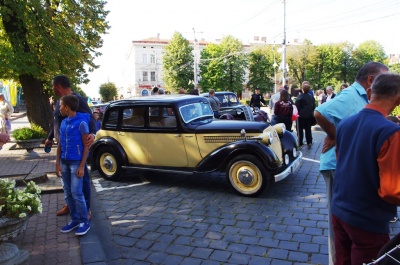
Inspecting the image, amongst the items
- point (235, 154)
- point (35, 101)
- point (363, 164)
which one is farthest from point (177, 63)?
point (363, 164)

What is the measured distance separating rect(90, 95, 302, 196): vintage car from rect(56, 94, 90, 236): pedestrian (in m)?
2.31

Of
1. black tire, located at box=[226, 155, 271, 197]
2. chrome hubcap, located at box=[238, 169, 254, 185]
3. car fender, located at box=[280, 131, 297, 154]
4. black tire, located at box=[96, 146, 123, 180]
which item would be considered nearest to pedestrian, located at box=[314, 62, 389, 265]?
black tire, located at box=[226, 155, 271, 197]

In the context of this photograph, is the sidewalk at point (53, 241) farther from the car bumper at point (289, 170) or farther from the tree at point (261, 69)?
the tree at point (261, 69)

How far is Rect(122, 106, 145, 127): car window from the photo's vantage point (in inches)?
257

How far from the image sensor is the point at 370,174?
6.33ft

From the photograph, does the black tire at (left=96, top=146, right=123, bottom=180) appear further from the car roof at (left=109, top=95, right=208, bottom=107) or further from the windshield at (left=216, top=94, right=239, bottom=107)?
the windshield at (left=216, top=94, right=239, bottom=107)

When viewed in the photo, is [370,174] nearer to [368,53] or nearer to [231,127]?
[231,127]

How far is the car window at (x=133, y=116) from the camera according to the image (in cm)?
654

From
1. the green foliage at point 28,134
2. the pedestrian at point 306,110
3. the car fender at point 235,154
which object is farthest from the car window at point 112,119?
the pedestrian at point 306,110

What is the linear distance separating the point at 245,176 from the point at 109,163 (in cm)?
310

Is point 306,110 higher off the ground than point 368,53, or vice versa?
point 368,53

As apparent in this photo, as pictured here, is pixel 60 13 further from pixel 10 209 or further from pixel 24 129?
pixel 10 209

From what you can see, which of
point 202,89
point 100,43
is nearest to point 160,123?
point 100,43

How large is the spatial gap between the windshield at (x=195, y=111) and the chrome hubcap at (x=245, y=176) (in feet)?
4.95
